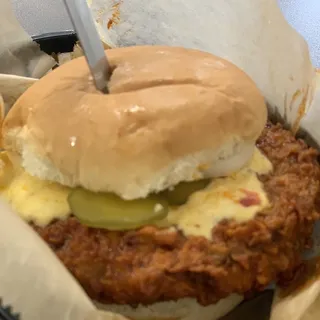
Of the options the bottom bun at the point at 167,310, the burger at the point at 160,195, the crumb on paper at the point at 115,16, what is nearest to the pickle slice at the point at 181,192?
the burger at the point at 160,195

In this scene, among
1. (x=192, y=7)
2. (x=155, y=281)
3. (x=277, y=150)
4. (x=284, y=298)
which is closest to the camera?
(x=155, y=281)

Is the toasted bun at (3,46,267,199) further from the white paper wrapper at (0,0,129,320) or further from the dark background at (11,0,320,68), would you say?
the dark background at (11,0,320,68)

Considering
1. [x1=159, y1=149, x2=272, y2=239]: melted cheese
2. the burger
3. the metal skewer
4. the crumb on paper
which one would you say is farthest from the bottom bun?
the crumb on paper

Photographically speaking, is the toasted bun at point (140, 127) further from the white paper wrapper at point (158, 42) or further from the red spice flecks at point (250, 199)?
the white paper wrapper at point (158, 42)

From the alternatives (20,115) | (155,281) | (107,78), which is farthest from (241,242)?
(20,115)

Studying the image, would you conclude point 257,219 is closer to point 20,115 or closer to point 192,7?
point 20,115

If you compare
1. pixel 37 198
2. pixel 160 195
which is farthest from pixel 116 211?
pixel 37 198

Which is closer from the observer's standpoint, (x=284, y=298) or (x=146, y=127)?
(x=146, y=127)
